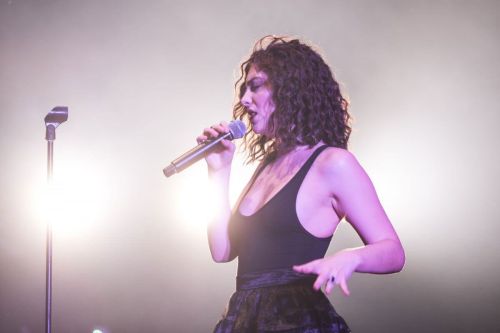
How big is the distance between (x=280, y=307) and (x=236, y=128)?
555 mm

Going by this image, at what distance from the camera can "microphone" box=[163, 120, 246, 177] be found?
1.43 metres

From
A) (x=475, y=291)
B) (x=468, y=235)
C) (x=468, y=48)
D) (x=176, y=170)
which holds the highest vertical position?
(x=468, y=48)

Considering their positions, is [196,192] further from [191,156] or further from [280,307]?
[280,307]

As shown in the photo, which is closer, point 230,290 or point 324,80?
point 324,80

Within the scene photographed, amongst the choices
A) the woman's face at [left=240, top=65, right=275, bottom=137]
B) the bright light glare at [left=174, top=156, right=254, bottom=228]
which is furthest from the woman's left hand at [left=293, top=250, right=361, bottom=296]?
the bright light glare at [left=174, top=156, right=254, bottom=228]

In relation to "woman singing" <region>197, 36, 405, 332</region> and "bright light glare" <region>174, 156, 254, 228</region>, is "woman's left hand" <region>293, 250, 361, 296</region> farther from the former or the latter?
"bright light glare" <region>174, 156, 254, 228</region>

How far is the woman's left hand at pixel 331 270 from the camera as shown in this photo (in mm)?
908

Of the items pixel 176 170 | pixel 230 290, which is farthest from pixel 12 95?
pixel 176 170

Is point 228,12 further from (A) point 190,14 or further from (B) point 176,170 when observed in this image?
(B) point 176,170

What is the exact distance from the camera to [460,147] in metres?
2.85

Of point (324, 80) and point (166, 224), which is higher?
point (324, 80)

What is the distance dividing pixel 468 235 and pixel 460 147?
44 centimetres

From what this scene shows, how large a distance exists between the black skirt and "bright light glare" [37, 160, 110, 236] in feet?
5.86

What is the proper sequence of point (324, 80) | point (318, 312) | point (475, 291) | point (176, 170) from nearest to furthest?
point (318, 312) → point (176, 170) → point (324, 80) → point (475, 291)
